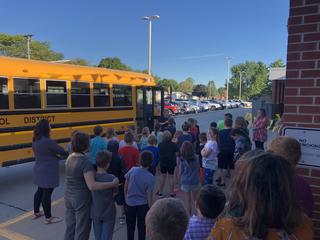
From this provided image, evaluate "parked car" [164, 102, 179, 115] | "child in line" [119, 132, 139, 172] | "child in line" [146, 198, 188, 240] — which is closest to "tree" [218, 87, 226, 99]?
"parked car" [164, 102, 179, 115]

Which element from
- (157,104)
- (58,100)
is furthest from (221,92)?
(58,100)

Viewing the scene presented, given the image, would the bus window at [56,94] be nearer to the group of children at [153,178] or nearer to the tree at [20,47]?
the group of children at [153,178]

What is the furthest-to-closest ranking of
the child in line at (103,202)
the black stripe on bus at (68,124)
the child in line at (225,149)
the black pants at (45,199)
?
1. the black stripe on bus at (68,124)
2. the child in line at (225,149)
3. the black pants at (45,199)
4. the child in line at (103,202)

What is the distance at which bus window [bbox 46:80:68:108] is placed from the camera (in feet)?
24.2

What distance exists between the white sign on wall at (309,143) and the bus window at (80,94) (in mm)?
6638

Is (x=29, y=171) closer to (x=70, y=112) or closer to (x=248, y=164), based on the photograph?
(x=70, y=112)

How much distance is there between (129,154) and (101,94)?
4.33m

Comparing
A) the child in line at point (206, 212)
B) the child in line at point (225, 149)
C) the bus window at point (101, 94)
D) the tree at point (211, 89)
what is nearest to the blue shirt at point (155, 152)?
the child in line at point (225, 149)

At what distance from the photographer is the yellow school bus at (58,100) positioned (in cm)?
652

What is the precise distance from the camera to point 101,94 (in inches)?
357

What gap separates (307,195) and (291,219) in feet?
2.80

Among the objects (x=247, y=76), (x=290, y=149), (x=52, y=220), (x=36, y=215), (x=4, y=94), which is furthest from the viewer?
(x=247, y=76)

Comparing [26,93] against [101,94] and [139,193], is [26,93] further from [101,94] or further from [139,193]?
[139,193]

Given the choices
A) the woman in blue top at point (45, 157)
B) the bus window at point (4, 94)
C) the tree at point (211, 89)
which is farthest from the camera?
the tree at point (211, 89)
